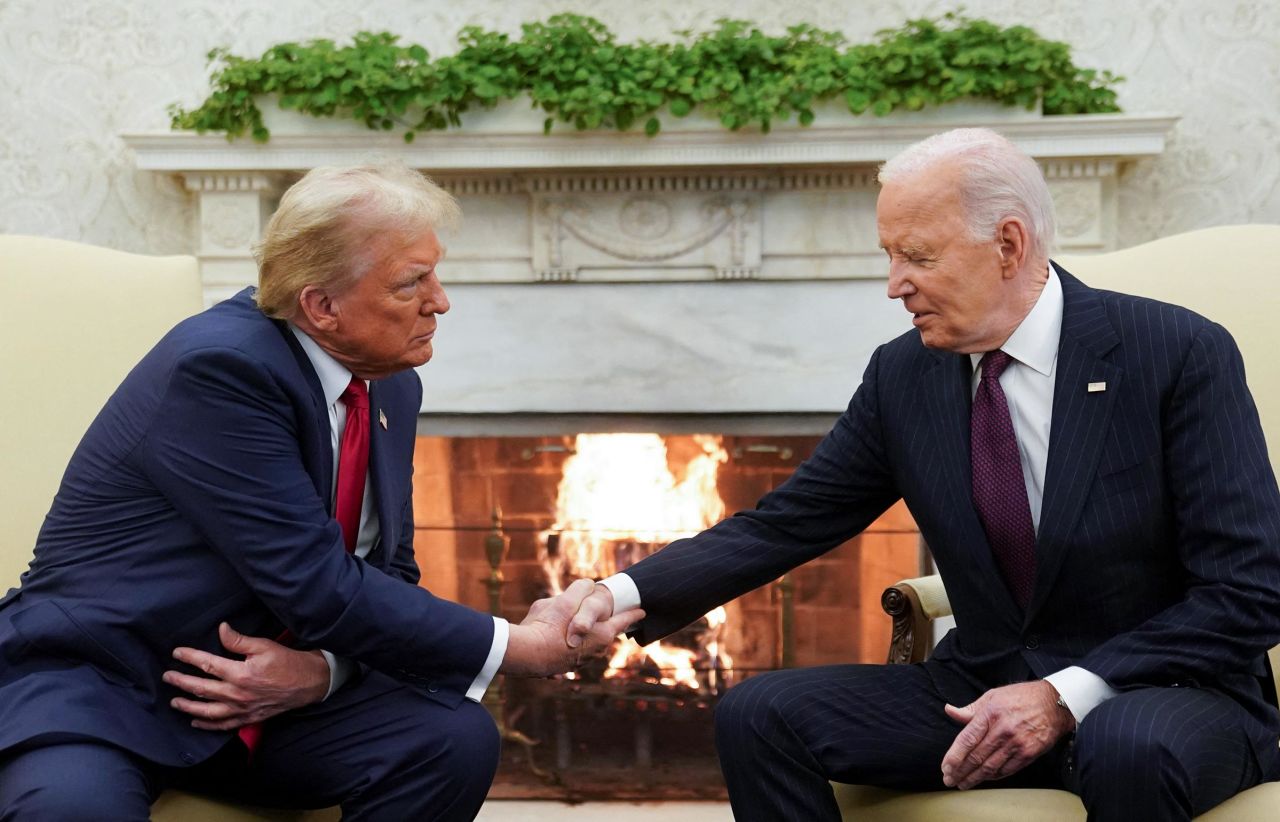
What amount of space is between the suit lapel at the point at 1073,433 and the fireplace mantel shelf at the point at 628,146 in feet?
4.79

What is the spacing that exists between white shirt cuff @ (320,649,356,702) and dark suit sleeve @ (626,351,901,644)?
459mm

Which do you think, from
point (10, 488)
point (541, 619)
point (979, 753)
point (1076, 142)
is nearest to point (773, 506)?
point (541, 619)

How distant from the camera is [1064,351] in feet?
5.90

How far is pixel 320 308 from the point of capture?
5.80 feet

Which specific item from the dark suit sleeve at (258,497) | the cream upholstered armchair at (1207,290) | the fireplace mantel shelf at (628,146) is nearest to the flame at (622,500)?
the fireplace mantel shelf at (628,146)

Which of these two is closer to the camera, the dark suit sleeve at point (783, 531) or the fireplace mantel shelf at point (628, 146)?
the dark suit sleeve at point (783, 531)

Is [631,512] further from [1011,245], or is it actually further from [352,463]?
[1011,245]

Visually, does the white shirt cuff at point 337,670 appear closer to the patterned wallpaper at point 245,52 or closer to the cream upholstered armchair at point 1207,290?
the cream upholstered armchair at point 1207,290

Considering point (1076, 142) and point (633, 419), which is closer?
point (1076, 142)

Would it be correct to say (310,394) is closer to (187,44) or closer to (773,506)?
(773,506)

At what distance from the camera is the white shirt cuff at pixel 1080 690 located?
163 centimetres

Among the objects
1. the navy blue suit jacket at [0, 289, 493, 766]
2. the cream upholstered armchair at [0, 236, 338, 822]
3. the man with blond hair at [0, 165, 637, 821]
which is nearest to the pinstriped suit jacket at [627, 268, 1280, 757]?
the man with blond hair at [0, 165, 637, 821]

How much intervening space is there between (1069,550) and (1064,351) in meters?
0.28

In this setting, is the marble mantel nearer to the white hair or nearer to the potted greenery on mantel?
the potted greenery on mantel
